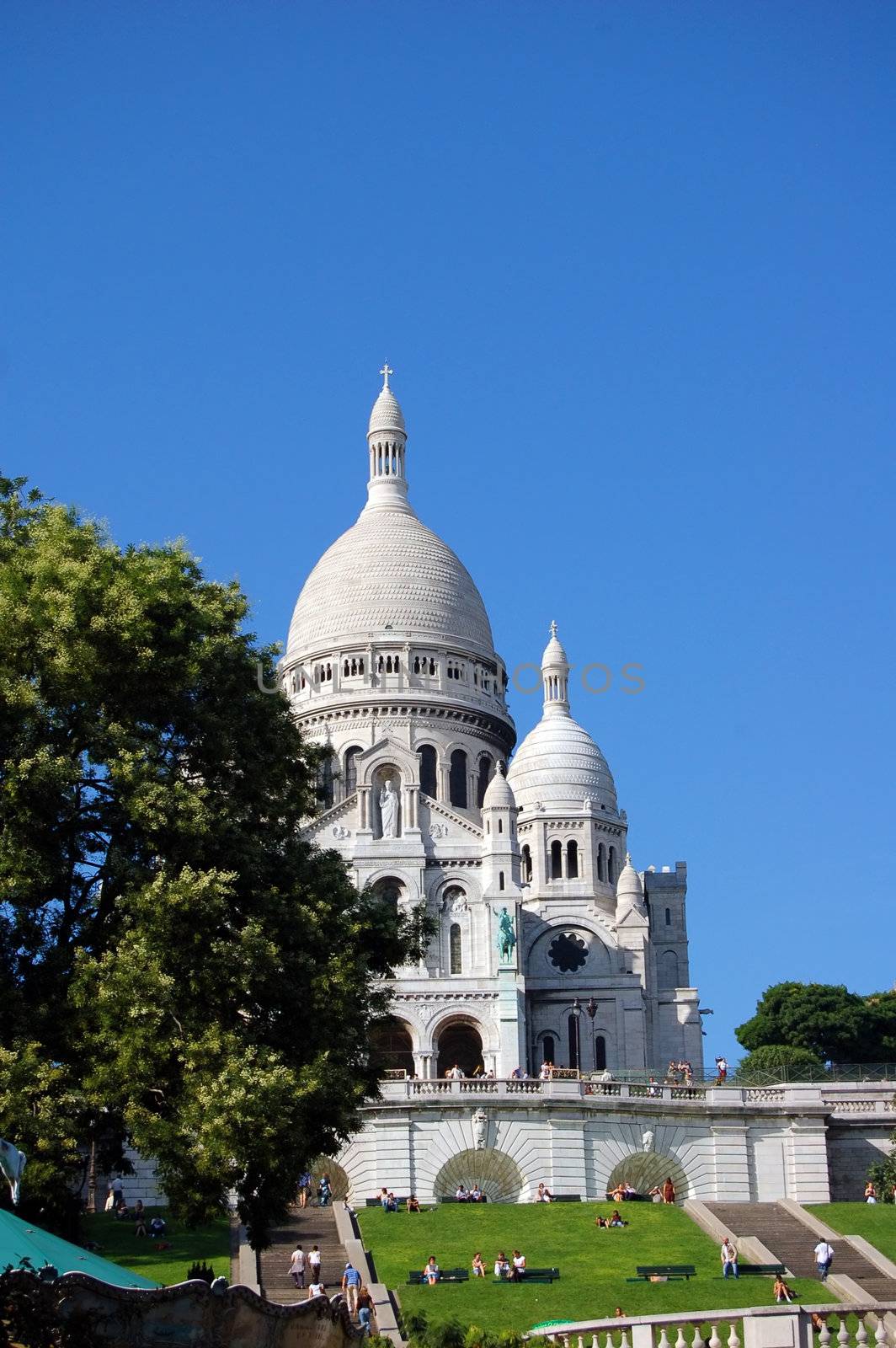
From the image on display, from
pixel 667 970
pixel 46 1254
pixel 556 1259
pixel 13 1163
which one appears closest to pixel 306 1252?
pixel 556 1259

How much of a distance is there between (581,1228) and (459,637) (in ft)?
179

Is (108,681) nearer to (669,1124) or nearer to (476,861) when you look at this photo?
(669,1124)

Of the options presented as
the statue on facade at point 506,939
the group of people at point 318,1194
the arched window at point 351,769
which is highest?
the arched window at point 351,769

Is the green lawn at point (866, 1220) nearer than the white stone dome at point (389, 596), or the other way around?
the green lawn at point (866, 1220)

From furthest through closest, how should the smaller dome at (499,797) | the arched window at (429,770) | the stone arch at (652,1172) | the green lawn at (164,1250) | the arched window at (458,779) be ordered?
the arched window at (458,779) → the arched window at (429,770) → the smaller dome at (499,797) → the stone arch at (652,1172) → the green lawn at (164,1250)

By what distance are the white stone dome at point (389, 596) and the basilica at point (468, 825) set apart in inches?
4.6

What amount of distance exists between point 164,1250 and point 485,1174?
12.9 metres

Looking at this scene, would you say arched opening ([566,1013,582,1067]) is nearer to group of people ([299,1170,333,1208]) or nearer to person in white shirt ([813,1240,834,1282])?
group of people ([299,1170,333,1208])

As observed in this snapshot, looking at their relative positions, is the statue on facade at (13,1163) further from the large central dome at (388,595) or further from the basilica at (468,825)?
the large central dome at (388,595)

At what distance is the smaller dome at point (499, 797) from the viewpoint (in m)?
85.7

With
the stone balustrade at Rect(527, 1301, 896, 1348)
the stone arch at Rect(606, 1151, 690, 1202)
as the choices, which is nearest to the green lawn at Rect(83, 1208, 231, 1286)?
the stone balustrade at Rect(527, 1301, 896, 1348)

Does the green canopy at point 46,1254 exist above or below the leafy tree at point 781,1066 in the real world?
below

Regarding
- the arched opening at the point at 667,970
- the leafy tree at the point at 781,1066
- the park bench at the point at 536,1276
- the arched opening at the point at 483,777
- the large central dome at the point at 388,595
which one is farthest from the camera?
the large central dome at the point at 388,595

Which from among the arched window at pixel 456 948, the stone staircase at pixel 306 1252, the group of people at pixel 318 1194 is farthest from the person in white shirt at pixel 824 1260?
the arched window at pixel 456 948
